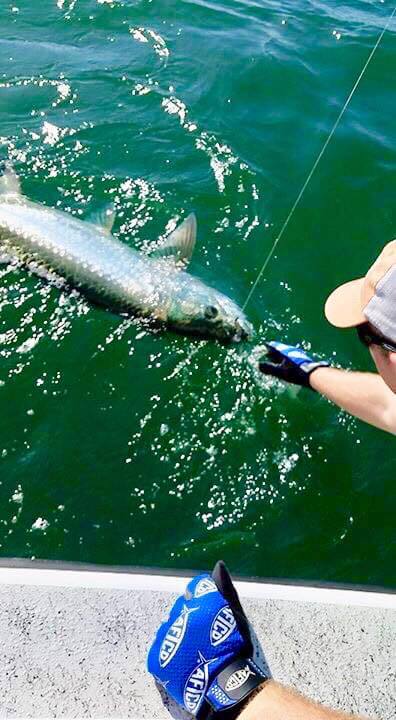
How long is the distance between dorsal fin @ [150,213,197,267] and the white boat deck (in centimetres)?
265

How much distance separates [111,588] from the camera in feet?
9.17

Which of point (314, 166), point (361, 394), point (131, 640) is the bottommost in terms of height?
point (131, 640)

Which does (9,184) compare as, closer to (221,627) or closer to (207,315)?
(207,315)

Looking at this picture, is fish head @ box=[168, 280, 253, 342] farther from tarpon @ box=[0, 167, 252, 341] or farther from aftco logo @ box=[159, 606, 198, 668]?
aftco logo @ box=[159, 606, 198, 668]

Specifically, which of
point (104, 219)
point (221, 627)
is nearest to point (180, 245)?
point (104, 219)

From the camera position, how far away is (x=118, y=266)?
4.82m

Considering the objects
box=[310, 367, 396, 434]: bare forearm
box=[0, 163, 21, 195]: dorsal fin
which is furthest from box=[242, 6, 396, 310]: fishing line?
box=[0, 163, 21, 195]: dorsal fin

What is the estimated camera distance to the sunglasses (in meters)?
2.51

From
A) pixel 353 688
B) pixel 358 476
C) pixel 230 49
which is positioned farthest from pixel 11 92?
pixel 353 688

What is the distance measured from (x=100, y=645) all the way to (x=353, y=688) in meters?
1.05

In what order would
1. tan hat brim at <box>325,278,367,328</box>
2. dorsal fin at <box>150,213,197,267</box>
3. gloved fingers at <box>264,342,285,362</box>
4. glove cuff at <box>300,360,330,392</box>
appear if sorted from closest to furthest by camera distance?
tan hat brim at <box>325,278,367,328</box>, glove cuff at <box>300,360,330,392</box>, gloved fingers at <box>264,342,285,362</box>, dorsal fin at <box>150,213,197,267</box>

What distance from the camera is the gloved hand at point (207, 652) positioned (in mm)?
2510

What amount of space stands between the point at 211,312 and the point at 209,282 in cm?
58

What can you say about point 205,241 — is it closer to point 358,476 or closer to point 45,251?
point 45,251
